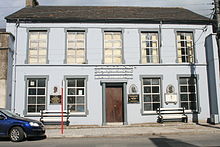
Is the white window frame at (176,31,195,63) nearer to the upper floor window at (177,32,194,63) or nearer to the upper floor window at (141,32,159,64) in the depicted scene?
the upper floor window at (177,32,194,63)

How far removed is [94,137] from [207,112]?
9020 millimetres

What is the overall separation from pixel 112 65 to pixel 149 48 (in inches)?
120

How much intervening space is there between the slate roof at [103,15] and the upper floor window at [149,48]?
1071 mm

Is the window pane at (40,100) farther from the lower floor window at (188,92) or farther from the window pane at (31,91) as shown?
the lower floor window at (188,92)

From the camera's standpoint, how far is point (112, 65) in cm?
1645

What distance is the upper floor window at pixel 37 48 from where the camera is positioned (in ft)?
54.4

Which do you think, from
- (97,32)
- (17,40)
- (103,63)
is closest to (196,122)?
(103,63)

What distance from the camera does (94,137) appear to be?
1188 centimetres

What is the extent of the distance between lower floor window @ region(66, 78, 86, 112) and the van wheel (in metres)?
5.94

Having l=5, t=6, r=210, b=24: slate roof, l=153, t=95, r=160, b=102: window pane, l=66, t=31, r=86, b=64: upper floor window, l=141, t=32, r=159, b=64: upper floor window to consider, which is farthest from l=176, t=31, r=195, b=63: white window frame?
l=66, t=31, r=86, b=64: upper floor window

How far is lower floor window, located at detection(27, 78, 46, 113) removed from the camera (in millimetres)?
16047

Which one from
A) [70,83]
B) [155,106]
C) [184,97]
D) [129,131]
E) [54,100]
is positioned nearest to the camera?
[129,131]

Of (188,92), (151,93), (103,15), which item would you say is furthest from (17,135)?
(188,92)

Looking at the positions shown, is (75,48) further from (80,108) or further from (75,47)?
(80,108)
